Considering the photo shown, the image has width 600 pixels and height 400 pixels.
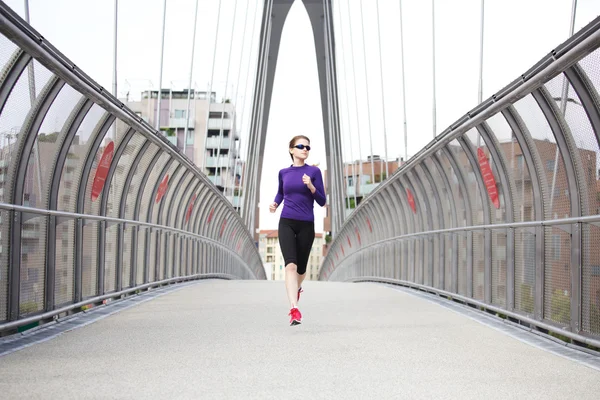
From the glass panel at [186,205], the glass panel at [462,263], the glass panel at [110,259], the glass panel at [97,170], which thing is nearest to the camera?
the glass panel at [97,170]

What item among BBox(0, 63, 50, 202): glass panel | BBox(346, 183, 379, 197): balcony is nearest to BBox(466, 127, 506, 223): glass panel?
BBox(0, 63, 50, 202): glass panel

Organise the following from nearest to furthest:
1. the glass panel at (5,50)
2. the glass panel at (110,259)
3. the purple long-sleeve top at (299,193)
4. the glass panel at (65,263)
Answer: the glass panel at (5,50)
the glass panel at (65,263)
the purple long-sleeve top at (299,193)
the glass panel at (110,259)

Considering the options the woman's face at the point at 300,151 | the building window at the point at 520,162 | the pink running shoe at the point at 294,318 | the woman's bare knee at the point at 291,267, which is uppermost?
the woman's face at the point at 300,151

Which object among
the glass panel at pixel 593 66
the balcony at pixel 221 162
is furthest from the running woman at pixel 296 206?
the balcony at pixel 221 162

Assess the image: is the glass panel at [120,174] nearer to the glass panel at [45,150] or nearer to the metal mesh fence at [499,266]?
the glass panel at [45,150]

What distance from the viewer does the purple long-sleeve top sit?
627cm

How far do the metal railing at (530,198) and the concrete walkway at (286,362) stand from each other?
0.39 metres

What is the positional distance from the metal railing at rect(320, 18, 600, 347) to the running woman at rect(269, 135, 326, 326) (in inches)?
53.5

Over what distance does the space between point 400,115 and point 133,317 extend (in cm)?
1307

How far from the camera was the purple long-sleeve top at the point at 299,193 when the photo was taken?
6266 mm

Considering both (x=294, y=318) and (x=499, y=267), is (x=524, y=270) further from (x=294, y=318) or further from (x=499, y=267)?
(x=294, y=318)

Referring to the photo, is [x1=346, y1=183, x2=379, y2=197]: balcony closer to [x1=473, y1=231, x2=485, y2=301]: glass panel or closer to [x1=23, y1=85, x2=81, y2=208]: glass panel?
[x1=473, y1=231, x2=485, y2=301]: glass panel

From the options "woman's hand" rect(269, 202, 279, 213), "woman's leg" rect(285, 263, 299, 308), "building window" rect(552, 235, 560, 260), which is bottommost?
"woman's leg" rect(285, 263, 299, 308)

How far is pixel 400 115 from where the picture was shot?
61.3 ft
